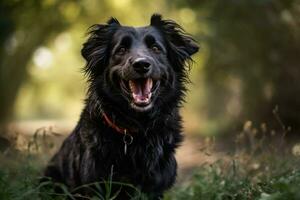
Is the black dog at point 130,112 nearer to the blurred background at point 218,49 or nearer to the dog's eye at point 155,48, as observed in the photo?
the dog's eye at point 155,48

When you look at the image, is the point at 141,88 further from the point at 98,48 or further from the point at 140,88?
the point at 98,48

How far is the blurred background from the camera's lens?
13.7 meters

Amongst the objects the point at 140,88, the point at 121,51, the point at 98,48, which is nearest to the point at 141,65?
the point at 140,88

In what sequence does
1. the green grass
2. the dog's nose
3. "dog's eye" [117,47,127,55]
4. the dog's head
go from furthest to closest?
"dog's eye" [117,47,127,55]
the dog's head
the dog's nose
the green grass

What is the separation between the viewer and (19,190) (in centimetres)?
529

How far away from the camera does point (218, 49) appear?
15266 millimetres

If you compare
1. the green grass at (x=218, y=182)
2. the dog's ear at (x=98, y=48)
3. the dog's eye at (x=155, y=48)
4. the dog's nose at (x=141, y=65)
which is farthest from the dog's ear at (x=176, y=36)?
the green grass at (x=218, y=182)

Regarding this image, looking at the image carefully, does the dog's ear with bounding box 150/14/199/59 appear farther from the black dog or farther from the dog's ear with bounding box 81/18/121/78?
the dog's ear with bounding box 81/18/121/78

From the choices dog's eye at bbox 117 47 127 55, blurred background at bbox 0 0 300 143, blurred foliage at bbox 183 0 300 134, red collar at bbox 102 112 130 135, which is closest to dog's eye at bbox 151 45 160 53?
dog's eye at bbox 117 47 127 55

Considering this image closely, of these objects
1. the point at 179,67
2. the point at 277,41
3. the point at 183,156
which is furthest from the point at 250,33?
the point at 179,67

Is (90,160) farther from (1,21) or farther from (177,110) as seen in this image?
(1,21)

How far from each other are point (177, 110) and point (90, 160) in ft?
3.97

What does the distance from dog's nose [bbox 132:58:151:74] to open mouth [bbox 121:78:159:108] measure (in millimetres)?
171

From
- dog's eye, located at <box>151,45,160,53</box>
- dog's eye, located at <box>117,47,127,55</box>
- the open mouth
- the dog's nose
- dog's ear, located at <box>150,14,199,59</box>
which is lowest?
the open mouth
